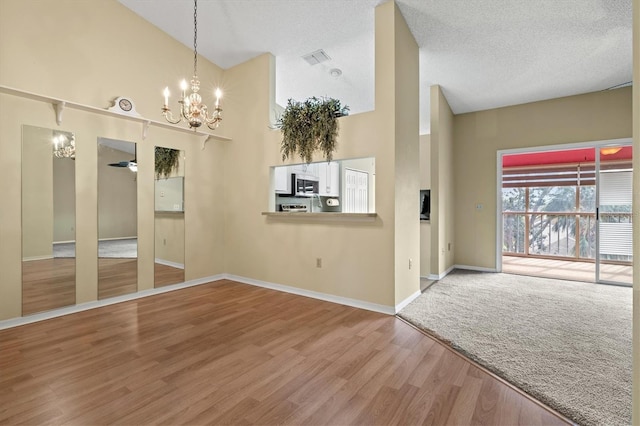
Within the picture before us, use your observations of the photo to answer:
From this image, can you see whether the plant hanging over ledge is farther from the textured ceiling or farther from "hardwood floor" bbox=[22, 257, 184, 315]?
"hardwood floor" bbox=[22, 257, 184, 315]

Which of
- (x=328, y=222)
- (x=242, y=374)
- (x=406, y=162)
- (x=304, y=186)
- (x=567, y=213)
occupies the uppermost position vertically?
(x=406, y=162)

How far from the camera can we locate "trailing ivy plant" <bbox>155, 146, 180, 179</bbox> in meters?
4.15

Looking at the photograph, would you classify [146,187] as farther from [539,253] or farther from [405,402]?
[539,253]

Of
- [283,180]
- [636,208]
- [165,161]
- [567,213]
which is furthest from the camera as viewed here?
[567,213]

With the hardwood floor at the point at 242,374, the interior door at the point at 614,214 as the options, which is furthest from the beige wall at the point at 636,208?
the interior door at the point at 614,214

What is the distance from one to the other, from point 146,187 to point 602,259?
681cm

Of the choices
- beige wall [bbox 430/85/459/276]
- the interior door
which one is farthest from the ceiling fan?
the interior door

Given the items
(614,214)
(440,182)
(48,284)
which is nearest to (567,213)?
(614,214)

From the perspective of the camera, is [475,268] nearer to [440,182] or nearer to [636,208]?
[440,182]

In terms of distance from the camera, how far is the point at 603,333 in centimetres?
279

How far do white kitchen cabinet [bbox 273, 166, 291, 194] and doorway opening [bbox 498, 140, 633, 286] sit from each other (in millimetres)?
3810

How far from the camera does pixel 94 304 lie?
352 centimetres

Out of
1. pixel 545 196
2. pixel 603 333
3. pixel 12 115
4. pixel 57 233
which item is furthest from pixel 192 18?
pixel 545 196

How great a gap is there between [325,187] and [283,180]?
133cm
